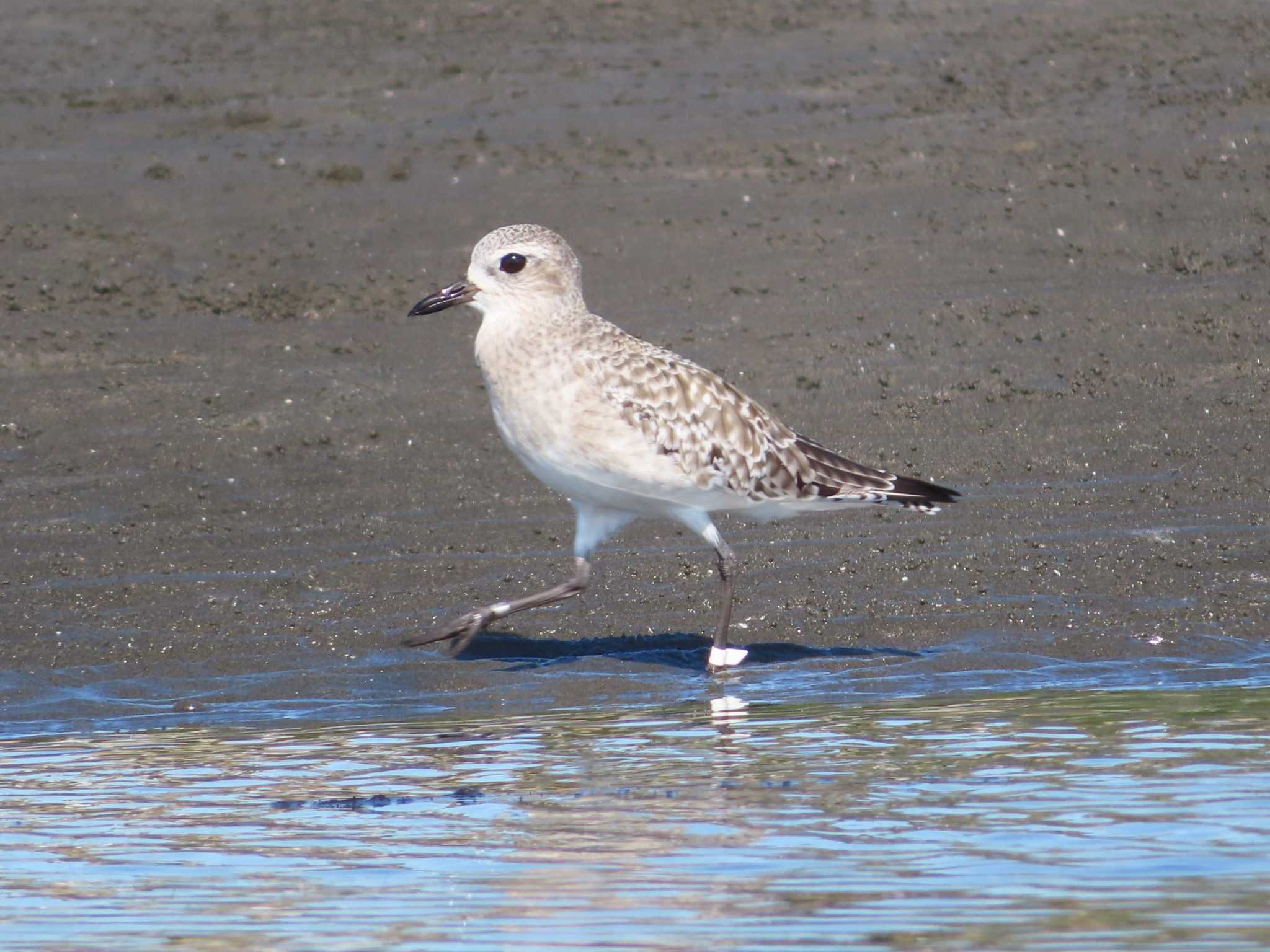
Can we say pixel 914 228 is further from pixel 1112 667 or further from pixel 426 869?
pixel 426 869

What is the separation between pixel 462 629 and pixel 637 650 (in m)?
0.78

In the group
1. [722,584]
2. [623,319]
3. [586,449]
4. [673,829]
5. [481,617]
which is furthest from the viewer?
[623,319]

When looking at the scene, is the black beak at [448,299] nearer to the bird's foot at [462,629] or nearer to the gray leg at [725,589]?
the bird's foot at [462,629]

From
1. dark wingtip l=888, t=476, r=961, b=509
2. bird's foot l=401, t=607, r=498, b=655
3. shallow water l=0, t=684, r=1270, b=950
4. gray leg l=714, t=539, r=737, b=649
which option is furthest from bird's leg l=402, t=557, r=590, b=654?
dark wingtip l=888, t=476, r=961, b=509

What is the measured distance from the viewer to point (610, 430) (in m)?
8.74

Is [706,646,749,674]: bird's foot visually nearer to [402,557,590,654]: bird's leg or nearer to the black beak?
[402,557,590,654]: bird's leg

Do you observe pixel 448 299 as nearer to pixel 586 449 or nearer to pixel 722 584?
pixel 586 449

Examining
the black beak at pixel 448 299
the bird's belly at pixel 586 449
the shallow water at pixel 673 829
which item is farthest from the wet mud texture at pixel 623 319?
the black beak at pixel 448 299

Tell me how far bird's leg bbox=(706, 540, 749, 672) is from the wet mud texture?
0.15m

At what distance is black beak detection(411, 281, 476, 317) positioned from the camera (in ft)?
29.4

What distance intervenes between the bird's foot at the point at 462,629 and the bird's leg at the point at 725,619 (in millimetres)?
960

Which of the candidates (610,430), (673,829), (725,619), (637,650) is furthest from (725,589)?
(673,829)

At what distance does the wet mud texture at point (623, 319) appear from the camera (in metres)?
9.41

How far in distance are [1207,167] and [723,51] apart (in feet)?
14.0
